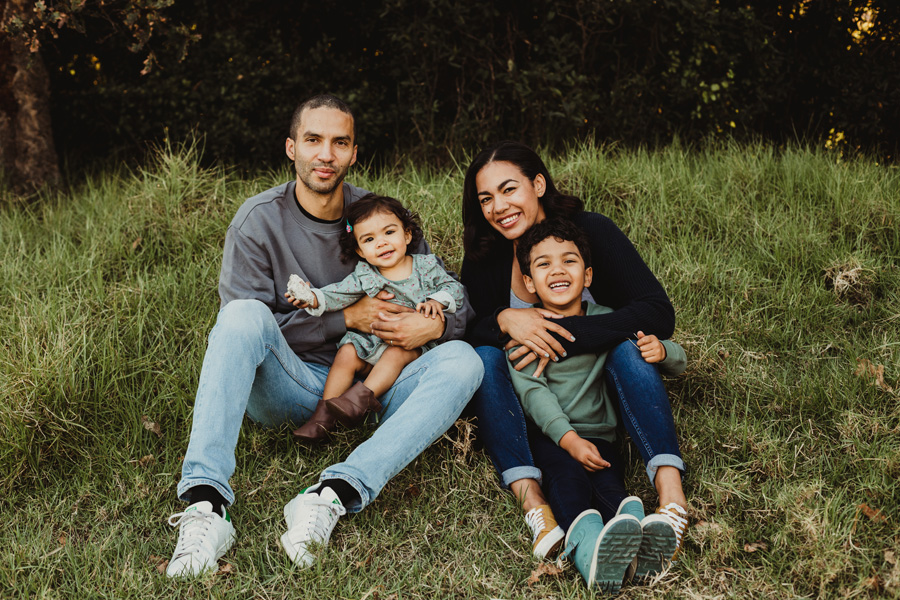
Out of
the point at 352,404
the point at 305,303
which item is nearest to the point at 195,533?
the point at 352,404

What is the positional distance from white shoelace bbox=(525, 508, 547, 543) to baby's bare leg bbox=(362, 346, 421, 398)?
0.88 meters

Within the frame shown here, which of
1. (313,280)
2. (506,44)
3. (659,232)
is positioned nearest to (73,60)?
(506,44)

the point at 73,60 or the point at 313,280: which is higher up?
the point at 73,60

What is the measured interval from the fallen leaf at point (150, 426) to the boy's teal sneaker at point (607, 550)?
2.15 meters

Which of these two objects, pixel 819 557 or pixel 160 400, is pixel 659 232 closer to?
pixel 819 557

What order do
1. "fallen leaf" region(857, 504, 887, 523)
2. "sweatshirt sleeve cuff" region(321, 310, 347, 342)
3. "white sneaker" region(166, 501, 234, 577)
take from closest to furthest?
1. "white sneaker" region(166, 501, 234, 577)
2. "fallen leaf" region(857, 504, 887, 523)
3. "sweatshirt sleeve cuff" region(321, 310, 347, 342)

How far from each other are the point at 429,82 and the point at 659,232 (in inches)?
107

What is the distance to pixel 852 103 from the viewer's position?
593cm

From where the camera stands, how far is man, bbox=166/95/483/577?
8.65 feet

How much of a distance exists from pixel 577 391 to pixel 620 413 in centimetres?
21

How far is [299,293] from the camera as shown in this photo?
319 centimetres

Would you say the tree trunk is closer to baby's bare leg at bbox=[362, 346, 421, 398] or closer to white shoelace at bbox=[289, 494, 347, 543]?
baby's bare leg at bbox=[362, 346, 421, 398]

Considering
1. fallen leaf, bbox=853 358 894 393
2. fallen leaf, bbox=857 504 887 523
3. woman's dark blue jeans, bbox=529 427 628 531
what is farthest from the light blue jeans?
fallen leaf, bbox=853 358 894 393

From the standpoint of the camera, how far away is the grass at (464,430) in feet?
8.47
